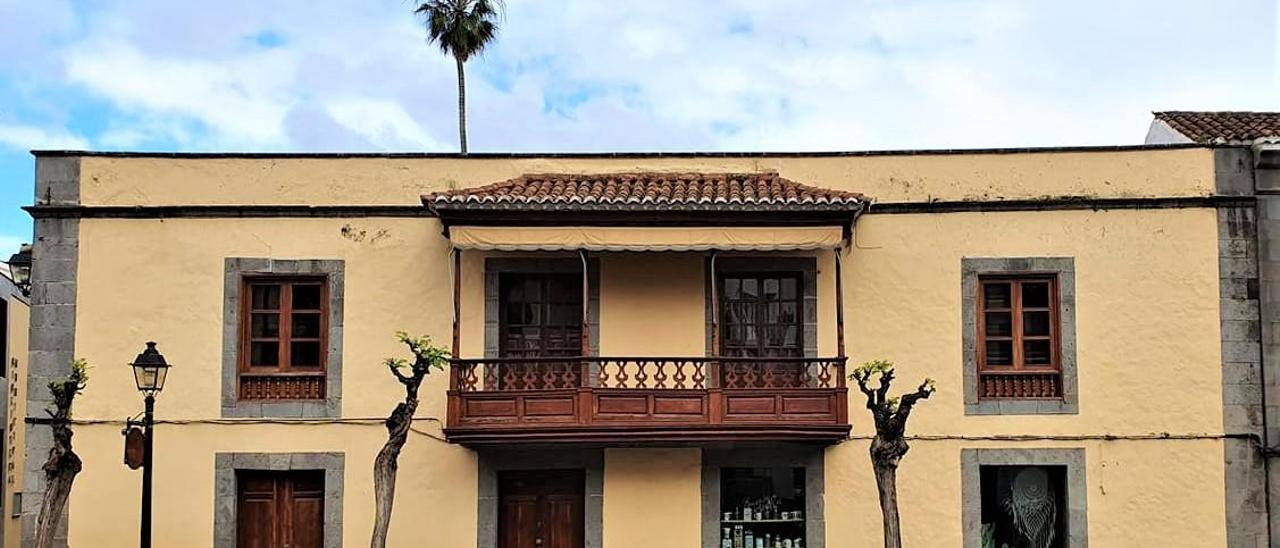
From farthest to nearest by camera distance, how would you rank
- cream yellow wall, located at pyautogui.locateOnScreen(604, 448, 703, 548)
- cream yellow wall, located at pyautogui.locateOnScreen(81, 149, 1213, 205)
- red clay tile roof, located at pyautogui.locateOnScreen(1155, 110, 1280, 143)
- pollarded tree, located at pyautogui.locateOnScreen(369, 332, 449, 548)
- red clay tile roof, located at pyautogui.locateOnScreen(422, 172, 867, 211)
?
red clay tile roof, located at pyautogui.locateOnScreen(1155, 110, 1280, 143) < cream yellow wall, located at pyautogui.locateOnScreen(81, 149, 1213, 205) < cream yellow wall, located at pyautogui.locateOnScreen(604, 448, 703, 548) < red clay tile roof, located at pyautogui.locateOnScreen(422, 172, 867, 211) < pollarded tree, located at pyautogui.locateOnScreen(369, 332, 449, 548)

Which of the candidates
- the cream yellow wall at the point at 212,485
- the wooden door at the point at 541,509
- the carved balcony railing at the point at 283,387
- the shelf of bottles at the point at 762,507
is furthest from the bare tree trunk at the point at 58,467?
the shelf of bottles at the point at 762,507

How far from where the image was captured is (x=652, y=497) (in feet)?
43.4

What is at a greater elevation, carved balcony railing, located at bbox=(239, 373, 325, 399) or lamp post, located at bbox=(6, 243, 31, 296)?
lamp post, located at bbox=(6, 243, 31, 296)

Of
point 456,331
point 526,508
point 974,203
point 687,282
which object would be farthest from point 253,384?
point 974,203

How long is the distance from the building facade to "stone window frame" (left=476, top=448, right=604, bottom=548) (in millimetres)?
31

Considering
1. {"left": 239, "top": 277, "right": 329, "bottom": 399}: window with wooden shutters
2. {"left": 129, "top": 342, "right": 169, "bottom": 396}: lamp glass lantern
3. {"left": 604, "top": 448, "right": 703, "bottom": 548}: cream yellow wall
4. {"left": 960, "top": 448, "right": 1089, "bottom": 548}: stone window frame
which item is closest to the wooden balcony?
{"left": 604, "top": 448, "right": 703, "bottom": 548}: cream yellow wall

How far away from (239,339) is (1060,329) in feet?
27.9

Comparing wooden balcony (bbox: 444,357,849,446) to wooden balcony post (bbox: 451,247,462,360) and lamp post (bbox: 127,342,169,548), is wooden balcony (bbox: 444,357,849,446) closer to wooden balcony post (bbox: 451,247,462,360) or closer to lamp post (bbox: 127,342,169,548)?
wooden balcony post (bbox: 451,247,462,360)

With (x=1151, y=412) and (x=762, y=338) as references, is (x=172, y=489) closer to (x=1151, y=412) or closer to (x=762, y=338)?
(x=762, y=338)

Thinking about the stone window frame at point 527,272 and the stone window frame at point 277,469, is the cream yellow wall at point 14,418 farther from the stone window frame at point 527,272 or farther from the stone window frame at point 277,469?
the stone window frame at point 527,272

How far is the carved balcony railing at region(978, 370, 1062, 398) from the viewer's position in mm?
13266

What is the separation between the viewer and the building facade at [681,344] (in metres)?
13.1

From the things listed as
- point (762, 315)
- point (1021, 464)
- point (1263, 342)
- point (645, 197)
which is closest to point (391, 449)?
point (645, 197)

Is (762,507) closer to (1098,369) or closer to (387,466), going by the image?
(1098,369)
